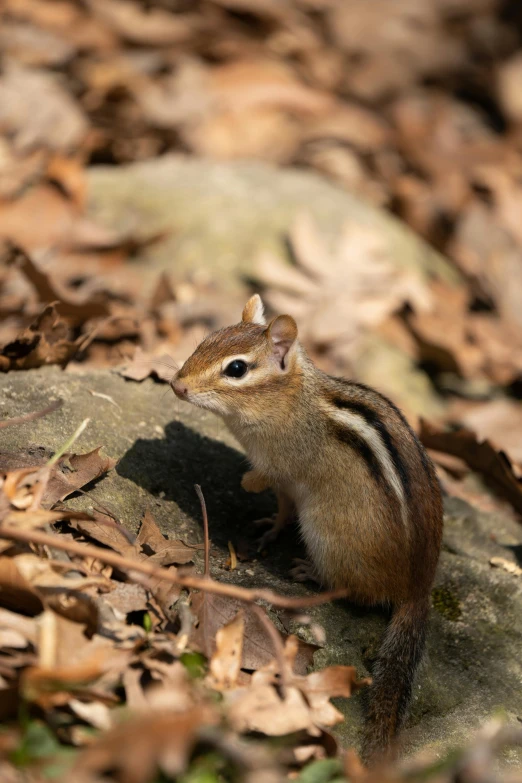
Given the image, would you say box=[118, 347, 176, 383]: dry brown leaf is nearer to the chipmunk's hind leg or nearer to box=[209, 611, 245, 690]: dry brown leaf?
the chipmunk's hind leg

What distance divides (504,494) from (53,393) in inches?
104

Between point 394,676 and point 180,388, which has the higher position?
point 180,388

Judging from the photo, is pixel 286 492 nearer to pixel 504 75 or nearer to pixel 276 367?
pixel 276 367

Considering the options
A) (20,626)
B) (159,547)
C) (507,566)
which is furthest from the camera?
(507,566)

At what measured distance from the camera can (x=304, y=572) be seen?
3719 millimetres

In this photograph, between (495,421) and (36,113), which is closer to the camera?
(495,421)

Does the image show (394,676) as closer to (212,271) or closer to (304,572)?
(304,572)

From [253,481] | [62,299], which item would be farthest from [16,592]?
[62,299]

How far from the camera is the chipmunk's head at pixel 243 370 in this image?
386 centimetres

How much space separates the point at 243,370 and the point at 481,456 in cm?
165

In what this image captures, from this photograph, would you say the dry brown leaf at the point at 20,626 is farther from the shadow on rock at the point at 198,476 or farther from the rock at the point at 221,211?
the rock at the point at 221,211

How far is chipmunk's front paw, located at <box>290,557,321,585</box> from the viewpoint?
3.67 meters

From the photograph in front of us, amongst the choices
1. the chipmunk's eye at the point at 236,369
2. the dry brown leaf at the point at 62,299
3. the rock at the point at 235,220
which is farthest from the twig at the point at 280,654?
the rock at the point at 235,220

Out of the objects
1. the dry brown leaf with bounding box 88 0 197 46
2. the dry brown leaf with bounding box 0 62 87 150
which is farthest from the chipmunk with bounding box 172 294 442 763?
the dry brown leaf with bounding box 88 0 197 46
